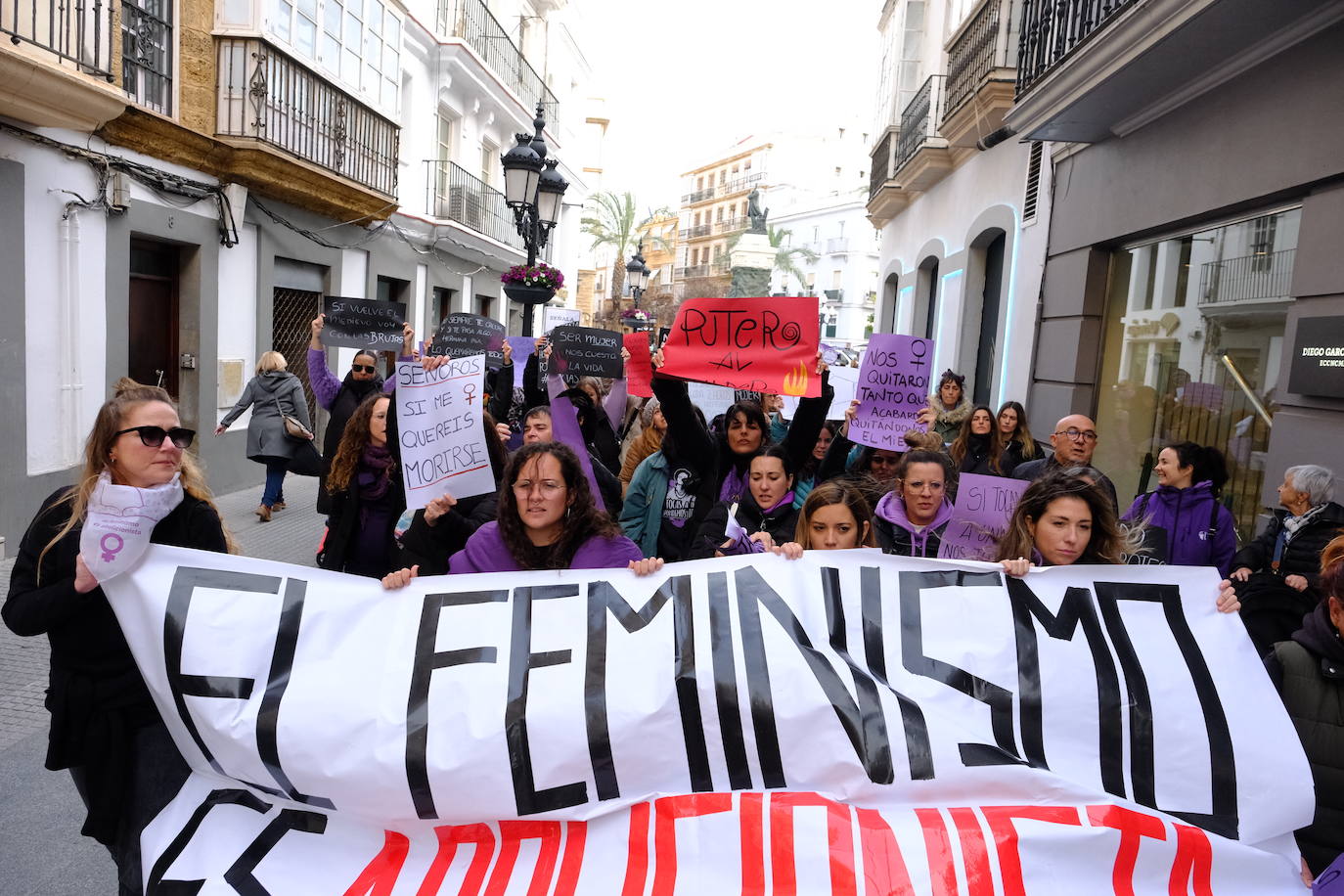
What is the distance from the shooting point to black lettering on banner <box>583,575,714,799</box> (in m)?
2.72

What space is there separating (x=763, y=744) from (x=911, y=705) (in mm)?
448

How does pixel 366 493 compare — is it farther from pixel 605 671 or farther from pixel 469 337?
pixel 469 337

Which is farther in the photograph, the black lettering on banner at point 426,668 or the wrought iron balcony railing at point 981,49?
the wrought iron balcony railing at point 981,49

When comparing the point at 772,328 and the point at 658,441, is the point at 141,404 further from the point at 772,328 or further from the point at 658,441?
the point at 658,441

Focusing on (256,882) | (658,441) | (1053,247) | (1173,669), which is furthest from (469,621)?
(1053,247)

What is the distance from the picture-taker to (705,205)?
276 ft

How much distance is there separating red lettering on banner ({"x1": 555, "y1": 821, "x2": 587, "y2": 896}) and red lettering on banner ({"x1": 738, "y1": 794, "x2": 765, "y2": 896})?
42cm

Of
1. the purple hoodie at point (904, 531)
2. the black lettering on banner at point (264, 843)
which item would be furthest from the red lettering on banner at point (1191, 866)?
the black lettering on banner at point (264, 843)

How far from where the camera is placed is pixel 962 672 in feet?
9.70

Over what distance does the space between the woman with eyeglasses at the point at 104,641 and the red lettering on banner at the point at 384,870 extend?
0.65m

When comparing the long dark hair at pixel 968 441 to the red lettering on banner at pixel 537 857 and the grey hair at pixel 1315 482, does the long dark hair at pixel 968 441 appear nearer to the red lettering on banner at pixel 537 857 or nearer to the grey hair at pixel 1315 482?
the grey hair at pixel 1315 482

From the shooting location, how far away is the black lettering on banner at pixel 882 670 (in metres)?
2.71

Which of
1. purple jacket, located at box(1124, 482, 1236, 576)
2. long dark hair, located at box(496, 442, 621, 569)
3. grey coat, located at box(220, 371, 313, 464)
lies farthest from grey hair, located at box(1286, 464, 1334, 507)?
grey coat, located at box(220, 371, 313, 464)

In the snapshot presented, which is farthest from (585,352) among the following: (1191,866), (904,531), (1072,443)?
(1191,866)
